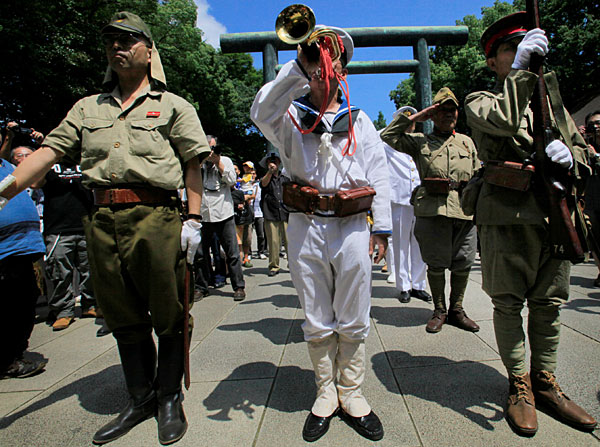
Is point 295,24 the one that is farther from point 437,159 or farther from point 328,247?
point 437,159

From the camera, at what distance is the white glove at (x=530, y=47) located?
2029 mm

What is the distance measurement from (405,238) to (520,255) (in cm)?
276

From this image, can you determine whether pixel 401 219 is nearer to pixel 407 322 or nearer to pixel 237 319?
pixel 407 322

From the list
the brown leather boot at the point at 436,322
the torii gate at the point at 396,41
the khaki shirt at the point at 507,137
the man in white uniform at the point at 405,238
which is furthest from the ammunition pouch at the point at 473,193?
the torii gate at the point at 396,41

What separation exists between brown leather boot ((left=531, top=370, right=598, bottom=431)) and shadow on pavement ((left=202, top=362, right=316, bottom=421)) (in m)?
1.42

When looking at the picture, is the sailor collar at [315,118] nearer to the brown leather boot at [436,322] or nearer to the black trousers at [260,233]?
the brown leather boot at [436,322]

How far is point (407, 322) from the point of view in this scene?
3.97 m

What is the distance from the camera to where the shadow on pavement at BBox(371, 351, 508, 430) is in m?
2.30

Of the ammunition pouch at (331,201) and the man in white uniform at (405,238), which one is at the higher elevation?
the ammunition pouch at (331,201)

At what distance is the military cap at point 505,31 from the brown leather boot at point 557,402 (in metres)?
2.10

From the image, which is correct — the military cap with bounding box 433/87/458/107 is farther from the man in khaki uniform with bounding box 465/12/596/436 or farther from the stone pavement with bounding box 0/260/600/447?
the stone pavement with bounding box 0/260/600/447

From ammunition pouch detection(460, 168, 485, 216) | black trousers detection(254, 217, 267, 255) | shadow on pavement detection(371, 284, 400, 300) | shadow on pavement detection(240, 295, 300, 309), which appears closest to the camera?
ammunition pouch detection(460, 168, 485, 216)

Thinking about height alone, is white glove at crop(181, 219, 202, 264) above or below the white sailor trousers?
above

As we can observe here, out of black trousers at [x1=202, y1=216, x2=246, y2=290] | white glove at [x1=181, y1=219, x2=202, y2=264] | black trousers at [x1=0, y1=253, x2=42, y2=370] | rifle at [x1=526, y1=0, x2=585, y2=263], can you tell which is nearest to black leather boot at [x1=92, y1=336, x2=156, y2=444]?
white glove at [x1=181, y1=219, x2=202, y2=264]
